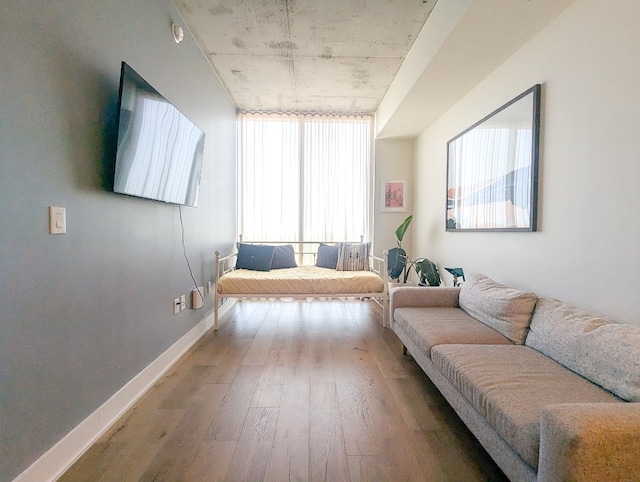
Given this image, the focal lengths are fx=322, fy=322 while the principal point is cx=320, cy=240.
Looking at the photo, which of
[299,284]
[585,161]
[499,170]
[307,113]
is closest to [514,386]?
[585,161]

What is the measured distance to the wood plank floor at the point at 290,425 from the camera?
1.43m

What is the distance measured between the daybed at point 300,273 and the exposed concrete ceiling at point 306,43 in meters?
2.01

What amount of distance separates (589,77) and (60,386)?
308 cm

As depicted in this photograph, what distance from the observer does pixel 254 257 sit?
13.5 feet

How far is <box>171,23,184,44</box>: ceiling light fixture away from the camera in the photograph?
2519 millimetres

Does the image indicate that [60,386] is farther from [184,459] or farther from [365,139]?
[365,139]

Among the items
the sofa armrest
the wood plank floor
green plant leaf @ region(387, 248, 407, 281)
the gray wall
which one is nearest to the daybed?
green plant leaf @ region(387, 248, 407, 281)

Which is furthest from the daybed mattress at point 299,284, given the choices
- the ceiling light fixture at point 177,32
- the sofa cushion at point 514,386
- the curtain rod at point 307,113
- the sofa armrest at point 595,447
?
the sofa armrest at point 595,447

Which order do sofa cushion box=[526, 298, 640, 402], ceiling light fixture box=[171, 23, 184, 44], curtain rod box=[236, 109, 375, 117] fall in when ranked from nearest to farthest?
1. sofa cushion box=[526, 298, 640, 402]
2. ceiling light fixture box=[171, 23, 184, 44]
3. curtain rod box=[236, 109, 375, 117]

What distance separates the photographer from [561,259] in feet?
6.49

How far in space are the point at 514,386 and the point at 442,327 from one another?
790 millimetres

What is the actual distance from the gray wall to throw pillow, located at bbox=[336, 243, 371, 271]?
92.5 inches

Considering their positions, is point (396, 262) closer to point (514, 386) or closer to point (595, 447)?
point (514, 386)

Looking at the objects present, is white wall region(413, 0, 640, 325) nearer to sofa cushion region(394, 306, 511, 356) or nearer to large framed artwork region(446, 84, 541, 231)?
large framed artwork region(446, 84, 541, 231)
